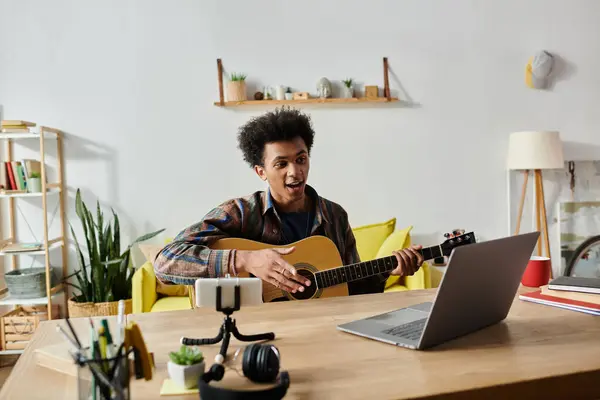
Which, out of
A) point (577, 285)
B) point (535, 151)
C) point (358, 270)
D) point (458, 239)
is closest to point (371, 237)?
point (535, 151)

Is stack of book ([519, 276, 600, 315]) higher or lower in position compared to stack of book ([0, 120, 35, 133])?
lower

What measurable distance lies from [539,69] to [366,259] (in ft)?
6.19

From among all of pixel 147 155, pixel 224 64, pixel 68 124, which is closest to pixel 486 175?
pixel 224 64

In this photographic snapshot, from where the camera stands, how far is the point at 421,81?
12.6 ft

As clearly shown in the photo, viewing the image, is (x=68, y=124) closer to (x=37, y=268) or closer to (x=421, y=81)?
(x=37, y=268)

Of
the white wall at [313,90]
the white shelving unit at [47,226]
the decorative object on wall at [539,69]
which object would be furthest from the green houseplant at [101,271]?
the decorative object on wall at [539,69]

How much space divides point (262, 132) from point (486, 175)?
240 centimetres

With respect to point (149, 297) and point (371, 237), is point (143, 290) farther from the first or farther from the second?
point (371, 237)

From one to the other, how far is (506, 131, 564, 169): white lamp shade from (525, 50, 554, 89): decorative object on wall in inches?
18.5

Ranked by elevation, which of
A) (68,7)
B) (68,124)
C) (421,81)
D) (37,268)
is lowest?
(37,268)

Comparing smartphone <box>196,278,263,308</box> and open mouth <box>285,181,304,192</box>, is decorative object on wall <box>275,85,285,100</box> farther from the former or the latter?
smartphone <box>196,278,263,308</box>

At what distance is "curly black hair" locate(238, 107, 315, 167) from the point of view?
6.71ft

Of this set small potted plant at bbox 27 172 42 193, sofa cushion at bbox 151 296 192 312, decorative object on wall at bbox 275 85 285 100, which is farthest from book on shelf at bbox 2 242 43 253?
decorative object on wall at bbox 275 85 285 100

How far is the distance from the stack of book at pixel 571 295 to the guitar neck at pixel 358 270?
0.39 meters
